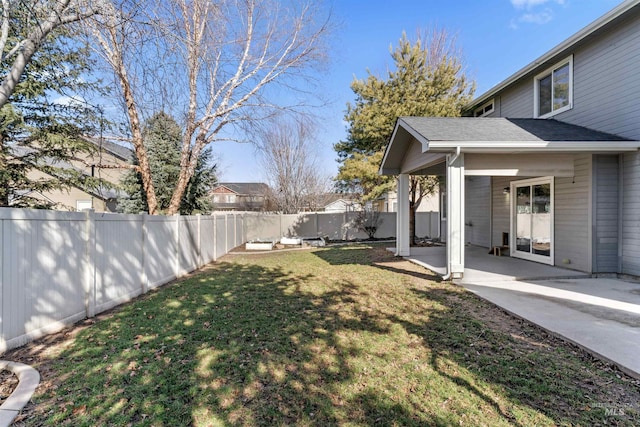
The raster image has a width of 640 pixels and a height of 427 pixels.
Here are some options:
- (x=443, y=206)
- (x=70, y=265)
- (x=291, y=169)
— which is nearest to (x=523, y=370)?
(x=70, y=265)

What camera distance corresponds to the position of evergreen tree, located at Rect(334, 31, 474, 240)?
13.1 metres

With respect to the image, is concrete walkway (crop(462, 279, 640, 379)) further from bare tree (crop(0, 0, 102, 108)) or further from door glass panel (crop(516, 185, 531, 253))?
bare tree (crop(0, 0, 102, 108))

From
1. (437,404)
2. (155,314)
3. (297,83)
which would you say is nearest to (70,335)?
(155,314)

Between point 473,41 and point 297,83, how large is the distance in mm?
11211

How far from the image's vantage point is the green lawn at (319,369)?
244cm

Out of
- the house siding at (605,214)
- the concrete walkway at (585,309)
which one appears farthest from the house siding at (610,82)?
the concrete walkway at (585,309)

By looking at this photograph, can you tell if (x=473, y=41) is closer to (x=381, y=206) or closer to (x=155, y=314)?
(x=381, y=206)

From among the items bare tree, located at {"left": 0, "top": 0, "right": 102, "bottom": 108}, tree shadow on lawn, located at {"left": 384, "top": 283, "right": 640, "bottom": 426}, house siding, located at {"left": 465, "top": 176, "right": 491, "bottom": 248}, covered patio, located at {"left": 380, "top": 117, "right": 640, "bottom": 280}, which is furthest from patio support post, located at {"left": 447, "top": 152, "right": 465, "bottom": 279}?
bare tree, located at {"left": 0, "top": 0, "right": 102, "bottom": 108}

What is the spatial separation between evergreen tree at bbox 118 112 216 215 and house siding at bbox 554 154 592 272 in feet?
43.3

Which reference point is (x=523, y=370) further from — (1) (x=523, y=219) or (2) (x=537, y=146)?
(1) (x=523, y=219)

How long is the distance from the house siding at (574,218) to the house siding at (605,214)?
0.12m

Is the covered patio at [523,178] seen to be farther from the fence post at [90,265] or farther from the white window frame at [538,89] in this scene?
the fence post at [90,265]

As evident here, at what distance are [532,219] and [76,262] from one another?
10461 millimetres

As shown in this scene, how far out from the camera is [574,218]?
294 inches
